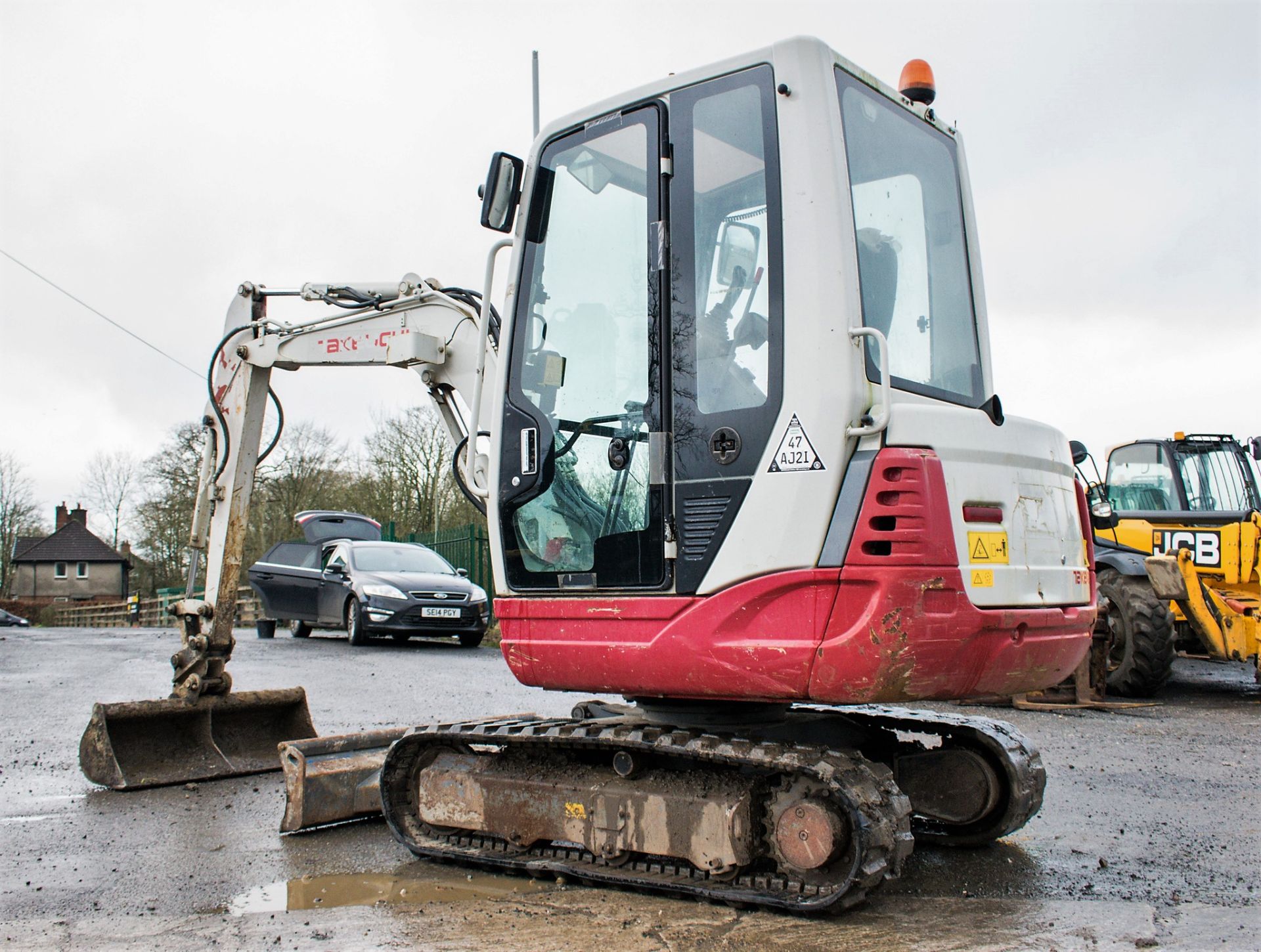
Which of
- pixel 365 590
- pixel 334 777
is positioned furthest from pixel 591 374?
pixel 365 590

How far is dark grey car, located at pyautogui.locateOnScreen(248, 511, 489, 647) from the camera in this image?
15.5m

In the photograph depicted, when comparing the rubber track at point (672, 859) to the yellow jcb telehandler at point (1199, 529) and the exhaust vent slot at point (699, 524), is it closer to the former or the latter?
the exhaust vent slot at point (699, 524)

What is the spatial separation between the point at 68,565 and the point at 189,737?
3145 inches

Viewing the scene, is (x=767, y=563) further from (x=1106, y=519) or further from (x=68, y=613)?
(x=68, y=613)

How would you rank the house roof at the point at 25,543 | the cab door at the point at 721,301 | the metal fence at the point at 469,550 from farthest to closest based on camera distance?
1. the house roof at the point at 25,543
2. the metal fence at the point at 469,550
3. the cab door at the point at 721,301

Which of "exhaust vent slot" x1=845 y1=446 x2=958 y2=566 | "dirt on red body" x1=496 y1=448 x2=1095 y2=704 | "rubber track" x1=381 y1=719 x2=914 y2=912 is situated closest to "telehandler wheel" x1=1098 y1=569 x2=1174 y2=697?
"dirt on red body" x1=496 y1=448 x2=1095 y2=704

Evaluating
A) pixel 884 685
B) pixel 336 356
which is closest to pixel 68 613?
pixel 336 356

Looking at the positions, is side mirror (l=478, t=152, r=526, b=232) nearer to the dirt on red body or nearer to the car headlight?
the dirt on red body

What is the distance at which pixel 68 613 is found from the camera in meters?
57.0

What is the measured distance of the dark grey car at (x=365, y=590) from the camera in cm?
1555

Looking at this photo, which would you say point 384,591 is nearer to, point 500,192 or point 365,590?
point 365,590

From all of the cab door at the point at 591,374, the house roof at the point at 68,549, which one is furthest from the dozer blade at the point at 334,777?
the house roof at the point at 68,549

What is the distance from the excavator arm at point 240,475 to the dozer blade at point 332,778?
55.2 inches

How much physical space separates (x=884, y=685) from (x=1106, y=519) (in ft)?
6.07
